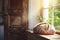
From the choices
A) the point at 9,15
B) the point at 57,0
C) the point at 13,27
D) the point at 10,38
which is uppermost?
the point at 57,0

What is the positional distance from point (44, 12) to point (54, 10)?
52 centimetres

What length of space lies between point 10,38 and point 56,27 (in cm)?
125

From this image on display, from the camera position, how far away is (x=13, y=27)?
428cm

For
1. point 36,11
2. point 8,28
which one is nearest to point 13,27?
point 8,28

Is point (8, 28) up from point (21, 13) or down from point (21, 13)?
down

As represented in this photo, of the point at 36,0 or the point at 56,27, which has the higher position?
the point at 36,0

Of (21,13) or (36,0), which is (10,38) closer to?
(21,13)

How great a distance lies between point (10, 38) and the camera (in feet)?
14.0

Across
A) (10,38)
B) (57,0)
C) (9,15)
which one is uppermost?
(57,0)

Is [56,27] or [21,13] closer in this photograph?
[56,27]

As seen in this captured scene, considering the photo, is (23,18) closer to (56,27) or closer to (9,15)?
(9,15)

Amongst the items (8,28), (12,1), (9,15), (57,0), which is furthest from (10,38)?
(57,0)

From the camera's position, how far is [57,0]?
12.1 feet

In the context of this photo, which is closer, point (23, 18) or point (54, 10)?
point (54, 10)
